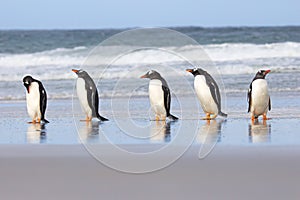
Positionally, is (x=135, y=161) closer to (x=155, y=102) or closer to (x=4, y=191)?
(x=4, y=191)

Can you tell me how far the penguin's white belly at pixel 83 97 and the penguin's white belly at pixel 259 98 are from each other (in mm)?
2226

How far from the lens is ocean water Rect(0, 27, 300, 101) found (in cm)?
1403

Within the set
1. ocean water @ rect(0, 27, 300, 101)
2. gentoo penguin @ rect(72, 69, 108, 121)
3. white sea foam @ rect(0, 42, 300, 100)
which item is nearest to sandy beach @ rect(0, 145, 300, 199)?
ocean water @ rect(0, 27, 300, 101)

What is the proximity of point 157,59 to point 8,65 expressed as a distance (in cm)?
528

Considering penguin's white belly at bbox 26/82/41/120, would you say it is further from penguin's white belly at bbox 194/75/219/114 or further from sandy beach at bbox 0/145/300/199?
sandy beach at bbox 0/145/300/199

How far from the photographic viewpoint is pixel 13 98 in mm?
13750

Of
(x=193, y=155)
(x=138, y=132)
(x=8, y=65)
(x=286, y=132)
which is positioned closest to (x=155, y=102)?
(x=138, y=132)

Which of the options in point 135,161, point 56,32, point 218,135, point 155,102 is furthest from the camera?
point 56,32

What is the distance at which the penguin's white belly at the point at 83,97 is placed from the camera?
392 inches

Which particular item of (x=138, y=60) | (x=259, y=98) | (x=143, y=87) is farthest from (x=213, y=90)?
(x=138, y=60)

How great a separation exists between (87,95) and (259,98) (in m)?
2.35

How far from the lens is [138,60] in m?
22.2

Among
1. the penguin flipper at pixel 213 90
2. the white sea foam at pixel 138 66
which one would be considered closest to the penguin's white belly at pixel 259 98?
the penguin flipper at pixel 213 90

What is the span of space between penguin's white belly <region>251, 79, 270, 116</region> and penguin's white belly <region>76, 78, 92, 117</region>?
223cm
